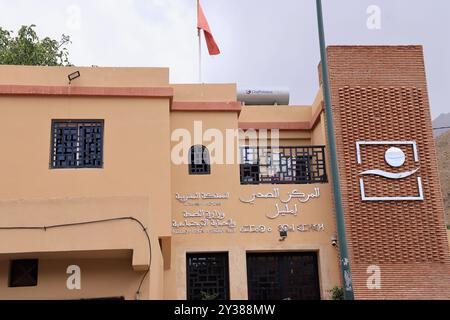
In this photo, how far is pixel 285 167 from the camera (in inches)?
549

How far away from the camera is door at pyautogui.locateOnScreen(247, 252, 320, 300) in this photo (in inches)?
510

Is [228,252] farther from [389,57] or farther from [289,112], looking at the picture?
[389,57]

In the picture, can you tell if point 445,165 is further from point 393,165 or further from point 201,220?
point 201,220

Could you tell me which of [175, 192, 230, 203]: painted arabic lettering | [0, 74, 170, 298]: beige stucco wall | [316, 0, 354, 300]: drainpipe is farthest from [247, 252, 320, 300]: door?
[316, 0, 354, 300]: drainpipe

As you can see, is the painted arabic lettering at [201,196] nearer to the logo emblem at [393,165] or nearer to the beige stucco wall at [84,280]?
the logo emblem at [393,165]

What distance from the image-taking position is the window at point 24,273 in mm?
10141

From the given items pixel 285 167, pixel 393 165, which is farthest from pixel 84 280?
pixel 393 165

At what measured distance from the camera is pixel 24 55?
20641 mm

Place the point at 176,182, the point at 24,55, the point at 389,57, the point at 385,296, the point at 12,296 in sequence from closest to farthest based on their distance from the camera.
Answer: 1. the point at 12,296
2. the point at 385,296
3. the point at 176,182
4. the point at 389,57
5. the point at 24,55

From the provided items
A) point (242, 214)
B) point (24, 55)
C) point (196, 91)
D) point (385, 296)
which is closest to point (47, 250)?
point (242, 214)

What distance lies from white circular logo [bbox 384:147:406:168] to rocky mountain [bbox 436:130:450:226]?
56.1ft

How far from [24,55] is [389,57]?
1234cm

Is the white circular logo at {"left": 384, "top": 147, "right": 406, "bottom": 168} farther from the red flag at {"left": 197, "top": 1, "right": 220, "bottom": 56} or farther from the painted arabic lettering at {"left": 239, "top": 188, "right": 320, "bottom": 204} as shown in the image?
the red flag at {"left": 197, "top": 1, "right": 220, "bottom": 56}

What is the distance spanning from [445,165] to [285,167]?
22.4 metres
